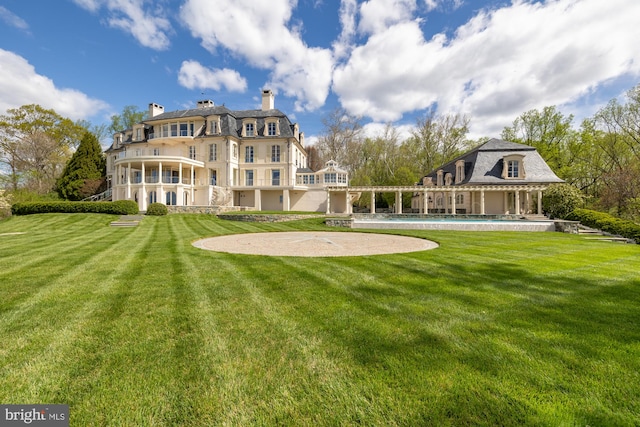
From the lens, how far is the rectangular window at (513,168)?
24544mm

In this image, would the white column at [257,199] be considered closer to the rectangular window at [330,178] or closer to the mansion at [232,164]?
the mansion at [232,164]

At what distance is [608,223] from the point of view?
13148mm

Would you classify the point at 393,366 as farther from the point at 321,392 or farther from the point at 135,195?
the point at 135,195

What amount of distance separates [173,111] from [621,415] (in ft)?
126

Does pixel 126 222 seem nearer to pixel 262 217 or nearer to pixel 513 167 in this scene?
pixel 262 217

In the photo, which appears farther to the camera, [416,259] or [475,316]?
[416,259]

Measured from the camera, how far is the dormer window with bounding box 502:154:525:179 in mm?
24297

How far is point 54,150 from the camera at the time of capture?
1262 inches

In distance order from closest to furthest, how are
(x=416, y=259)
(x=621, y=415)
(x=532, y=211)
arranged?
(x=621, y=415) < (x=416, y=259) < (x=532, y=211)

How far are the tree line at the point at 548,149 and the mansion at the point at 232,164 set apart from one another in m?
10.9

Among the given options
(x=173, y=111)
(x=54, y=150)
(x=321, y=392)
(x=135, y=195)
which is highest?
(x=173, y=111)

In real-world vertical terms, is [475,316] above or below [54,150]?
below

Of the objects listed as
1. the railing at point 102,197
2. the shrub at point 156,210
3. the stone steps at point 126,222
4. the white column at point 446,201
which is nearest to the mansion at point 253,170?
the white column at point 446,201

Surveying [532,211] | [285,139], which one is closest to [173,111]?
[285,139]
